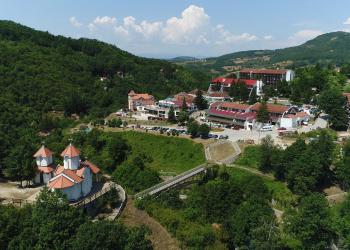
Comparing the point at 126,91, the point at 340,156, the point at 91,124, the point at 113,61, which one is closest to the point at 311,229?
the point at 340,156

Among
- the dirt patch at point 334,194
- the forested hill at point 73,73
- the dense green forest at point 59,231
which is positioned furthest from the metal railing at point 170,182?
the forested hill at point 73,73

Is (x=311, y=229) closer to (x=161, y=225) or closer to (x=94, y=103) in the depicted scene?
(x=161, y=225)

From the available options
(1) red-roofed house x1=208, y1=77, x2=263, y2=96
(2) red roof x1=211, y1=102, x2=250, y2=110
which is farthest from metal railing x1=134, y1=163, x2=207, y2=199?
(1) red-roofed house x1=208, y1=77, x2=263, y2=96

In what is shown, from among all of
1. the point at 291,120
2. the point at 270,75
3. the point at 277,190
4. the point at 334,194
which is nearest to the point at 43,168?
the point at 277,190

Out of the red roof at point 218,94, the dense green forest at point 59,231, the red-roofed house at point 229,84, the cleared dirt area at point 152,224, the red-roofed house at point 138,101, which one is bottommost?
the cleared dirt area at point 152,224

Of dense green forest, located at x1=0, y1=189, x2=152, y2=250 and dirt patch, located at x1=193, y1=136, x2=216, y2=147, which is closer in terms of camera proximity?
dense green forest, located at x1=0, y1=189, x2=152, y2=250

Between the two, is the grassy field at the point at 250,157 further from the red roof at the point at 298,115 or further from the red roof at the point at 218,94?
the red roof at the point at 218,94

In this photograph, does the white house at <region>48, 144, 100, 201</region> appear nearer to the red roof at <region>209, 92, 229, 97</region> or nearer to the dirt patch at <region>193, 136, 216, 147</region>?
the dirt patch at <region>193, 136, 216, 147</region>
